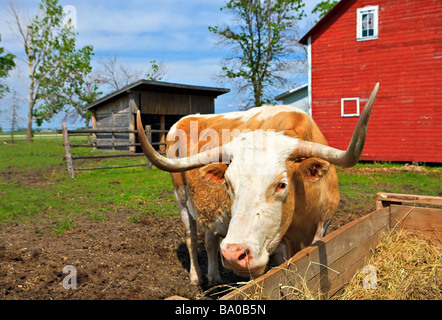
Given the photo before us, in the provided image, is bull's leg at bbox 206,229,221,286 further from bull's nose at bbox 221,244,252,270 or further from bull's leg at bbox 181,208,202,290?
bull's nose at bbox 221,244,252,270

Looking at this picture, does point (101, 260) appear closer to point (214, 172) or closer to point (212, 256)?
point (212, 256)

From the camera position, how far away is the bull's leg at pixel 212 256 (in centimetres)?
374

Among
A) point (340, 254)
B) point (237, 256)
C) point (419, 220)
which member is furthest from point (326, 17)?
point (237, 256)

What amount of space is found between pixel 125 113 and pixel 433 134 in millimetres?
14686

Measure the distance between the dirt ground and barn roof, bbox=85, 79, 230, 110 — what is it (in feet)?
40.6

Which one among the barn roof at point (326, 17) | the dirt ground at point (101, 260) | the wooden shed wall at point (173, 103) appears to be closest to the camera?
the dirt ground at point (101, 260)

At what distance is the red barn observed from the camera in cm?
1248

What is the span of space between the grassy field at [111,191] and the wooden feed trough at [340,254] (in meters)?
2.55

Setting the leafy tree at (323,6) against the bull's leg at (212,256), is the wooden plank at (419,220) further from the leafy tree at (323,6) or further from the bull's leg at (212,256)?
the leafy tree at (323,6)

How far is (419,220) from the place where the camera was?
141 inches

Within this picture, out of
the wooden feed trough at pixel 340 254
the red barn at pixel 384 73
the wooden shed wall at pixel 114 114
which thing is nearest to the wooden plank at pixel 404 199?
the wooden feed trough at pixel 340 254

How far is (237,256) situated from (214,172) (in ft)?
2.80

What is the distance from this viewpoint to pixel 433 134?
1251 centimetres
